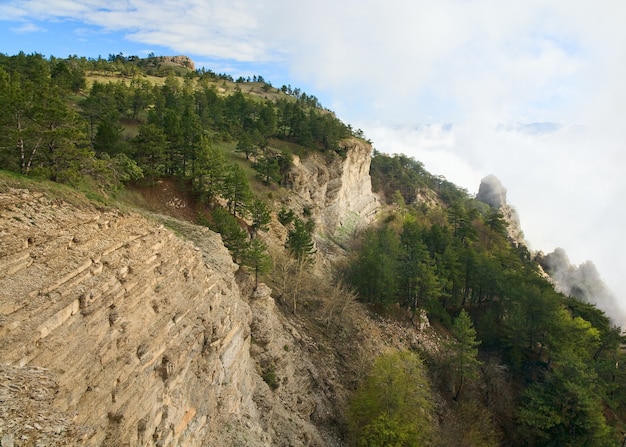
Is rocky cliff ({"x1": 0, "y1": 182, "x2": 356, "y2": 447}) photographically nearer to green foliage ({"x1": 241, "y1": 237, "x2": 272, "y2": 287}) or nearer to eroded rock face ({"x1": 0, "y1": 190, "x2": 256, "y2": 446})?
eroded rock face ({"x1": 0, "y1": 190, "x2": 256, "y2": 446})

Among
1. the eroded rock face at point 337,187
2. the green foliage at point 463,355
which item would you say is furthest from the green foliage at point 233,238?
the eroded rock face at point 337,187

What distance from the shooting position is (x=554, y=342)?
33562 mm

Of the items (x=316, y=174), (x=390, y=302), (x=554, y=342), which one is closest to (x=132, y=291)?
(x=390, y=302)

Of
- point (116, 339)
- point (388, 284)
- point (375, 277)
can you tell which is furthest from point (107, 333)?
point (388, 284)

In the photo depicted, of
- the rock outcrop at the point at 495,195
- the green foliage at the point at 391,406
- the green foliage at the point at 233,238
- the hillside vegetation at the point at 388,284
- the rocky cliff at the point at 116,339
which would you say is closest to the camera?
the rocky cliff at the point at 116,339

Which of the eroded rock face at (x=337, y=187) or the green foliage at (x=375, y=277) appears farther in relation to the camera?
the eroded rock face at (x=337, y=187)

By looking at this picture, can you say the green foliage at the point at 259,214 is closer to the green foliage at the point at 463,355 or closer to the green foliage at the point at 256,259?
the green foliage at the point at 256,259

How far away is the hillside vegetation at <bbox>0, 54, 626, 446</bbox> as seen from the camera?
71.1ft

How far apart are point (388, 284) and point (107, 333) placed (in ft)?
93.9

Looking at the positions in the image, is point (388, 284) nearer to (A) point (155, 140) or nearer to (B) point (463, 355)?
(B) point (463, 355)

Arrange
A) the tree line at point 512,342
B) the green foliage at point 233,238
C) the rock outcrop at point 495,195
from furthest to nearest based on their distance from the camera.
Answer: the rock outcrop at point 495,195 < the tree line at point 512,342 < the green foliage at point 233,238

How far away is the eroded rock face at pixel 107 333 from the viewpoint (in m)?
9.13

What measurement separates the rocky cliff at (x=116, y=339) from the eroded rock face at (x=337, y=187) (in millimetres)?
36236

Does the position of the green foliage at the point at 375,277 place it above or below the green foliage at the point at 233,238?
below
